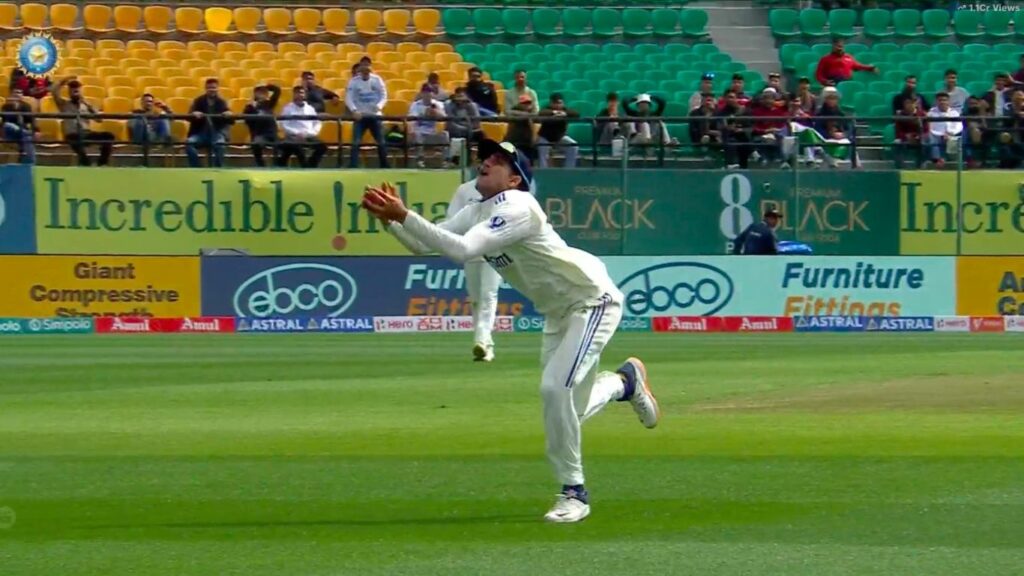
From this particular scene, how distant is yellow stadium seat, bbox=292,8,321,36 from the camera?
29.4 metres

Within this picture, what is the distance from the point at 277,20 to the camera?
96.5 feet

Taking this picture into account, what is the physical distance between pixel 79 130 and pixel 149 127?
92 centimetres

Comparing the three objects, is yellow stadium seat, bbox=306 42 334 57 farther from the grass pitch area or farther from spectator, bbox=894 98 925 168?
the grass pitch area

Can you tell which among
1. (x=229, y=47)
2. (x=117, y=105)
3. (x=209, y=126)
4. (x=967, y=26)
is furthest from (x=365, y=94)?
A: (x=967, y=26)

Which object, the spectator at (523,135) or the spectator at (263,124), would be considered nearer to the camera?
the spectator at (263,124)

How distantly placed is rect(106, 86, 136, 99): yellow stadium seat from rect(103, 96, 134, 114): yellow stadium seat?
253mm

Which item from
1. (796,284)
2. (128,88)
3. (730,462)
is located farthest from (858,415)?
(128,88)

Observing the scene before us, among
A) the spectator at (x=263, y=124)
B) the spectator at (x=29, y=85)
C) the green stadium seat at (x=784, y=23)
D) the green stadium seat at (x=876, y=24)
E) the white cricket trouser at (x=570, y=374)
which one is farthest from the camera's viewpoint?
the green stadium seat at (x=876, y=24)

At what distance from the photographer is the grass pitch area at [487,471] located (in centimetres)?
741

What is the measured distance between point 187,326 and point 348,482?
44.1 ft

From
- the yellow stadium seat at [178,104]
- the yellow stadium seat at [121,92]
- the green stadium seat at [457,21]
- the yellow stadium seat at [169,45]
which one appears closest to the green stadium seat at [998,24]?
the green stadium seat at [457,21]

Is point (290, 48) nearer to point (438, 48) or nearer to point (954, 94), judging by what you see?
point (438, 48)

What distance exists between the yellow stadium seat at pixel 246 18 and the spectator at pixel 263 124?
216 inches

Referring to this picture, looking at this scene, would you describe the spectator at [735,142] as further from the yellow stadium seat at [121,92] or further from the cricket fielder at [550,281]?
the cricket fielder at [550,281]
